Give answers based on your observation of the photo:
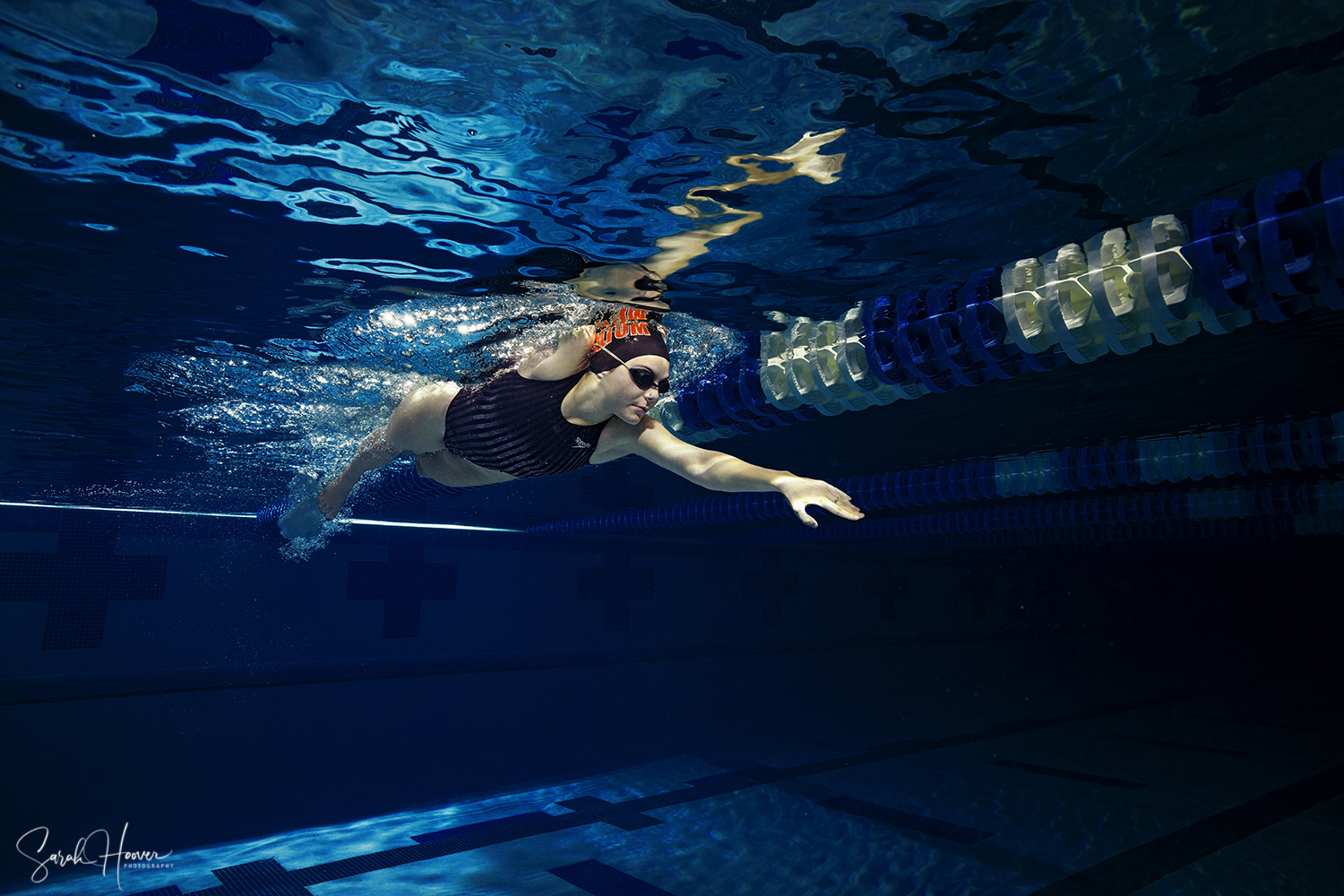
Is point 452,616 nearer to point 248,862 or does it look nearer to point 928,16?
point 248,862

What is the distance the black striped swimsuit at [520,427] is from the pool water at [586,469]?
820 millimetres

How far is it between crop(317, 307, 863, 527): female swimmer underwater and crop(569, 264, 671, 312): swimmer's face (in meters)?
0.19

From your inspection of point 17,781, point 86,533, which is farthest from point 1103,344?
point 86,533

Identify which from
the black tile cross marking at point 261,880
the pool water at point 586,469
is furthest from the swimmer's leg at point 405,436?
the black tile cross marking at point 261,880

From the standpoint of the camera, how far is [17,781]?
27.0 ft

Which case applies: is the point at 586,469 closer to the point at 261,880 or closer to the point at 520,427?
the point at 261,880

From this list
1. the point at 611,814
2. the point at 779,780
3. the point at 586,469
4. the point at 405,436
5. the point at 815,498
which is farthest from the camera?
the point at 586,469

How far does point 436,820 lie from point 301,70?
8.31 metres

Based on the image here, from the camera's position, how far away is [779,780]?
9531mm

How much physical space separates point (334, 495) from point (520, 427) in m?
2.40

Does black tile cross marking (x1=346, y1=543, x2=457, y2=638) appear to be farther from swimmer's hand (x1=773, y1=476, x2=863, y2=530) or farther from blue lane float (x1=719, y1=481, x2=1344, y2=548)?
swimmer's hand (x1=773, y1=476, x2=863, y2=530)

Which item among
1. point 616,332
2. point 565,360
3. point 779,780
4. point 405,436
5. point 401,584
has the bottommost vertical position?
point 779,780

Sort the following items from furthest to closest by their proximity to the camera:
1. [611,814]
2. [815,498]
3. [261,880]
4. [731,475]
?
[611,814]
[261,880]
[731,475]
[815,498]

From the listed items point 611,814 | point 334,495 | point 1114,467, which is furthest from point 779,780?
point 334,495
